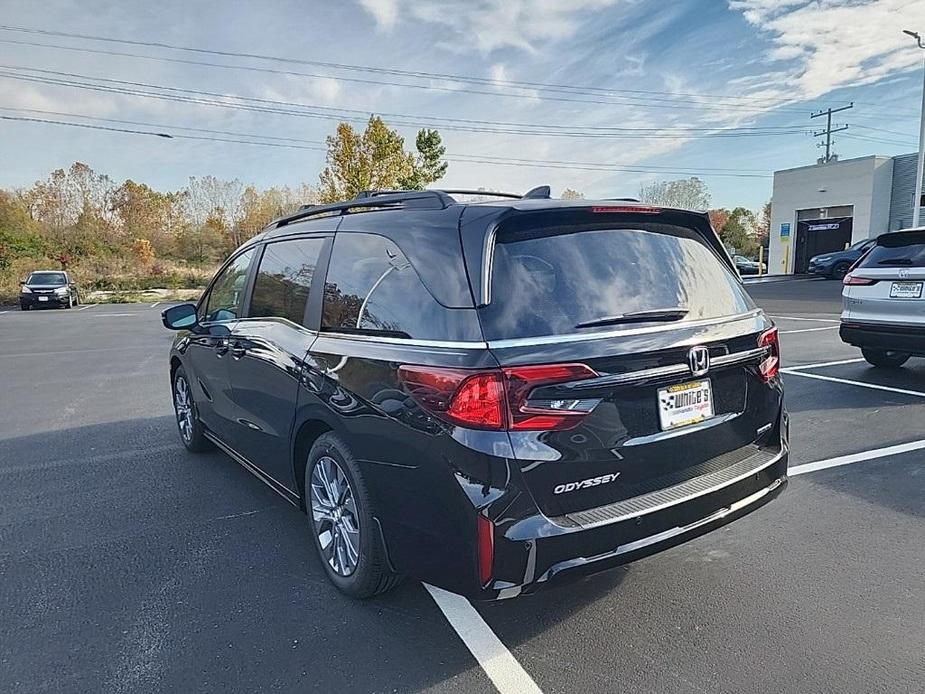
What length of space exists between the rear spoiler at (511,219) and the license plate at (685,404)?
773mm

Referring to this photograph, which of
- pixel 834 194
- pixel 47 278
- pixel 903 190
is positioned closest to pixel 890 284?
pixel 47 278

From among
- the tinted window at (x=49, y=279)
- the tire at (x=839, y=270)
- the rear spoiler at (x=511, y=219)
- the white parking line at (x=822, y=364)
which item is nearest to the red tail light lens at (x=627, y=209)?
the rear spoiler at (x=511, y=219)

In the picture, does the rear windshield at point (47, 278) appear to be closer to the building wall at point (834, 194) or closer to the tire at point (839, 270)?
the tire at point (839, 270)

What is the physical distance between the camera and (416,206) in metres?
2.82

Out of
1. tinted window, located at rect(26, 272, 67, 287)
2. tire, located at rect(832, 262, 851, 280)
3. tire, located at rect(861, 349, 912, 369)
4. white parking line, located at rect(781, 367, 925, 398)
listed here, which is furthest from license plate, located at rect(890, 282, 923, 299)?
tinted window, located at rect(26, 272, 67, 287)

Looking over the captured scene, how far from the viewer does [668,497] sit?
248 centimetres

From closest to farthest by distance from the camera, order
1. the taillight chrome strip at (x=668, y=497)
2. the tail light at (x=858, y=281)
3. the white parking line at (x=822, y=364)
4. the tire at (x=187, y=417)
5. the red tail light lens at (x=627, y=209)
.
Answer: the taillight chrome strip at (x=668, y=497)
the red tail light lens at (x=627, y=209)
the tire at (x=187, y=417)
the tail light at (x=858, y=281)
the white parking line at (x=822, y=364)

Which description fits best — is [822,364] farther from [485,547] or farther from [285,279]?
[485,547]

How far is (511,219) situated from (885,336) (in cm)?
619

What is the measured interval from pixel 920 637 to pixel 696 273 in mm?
1763

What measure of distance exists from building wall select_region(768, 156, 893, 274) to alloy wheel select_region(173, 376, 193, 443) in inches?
1361

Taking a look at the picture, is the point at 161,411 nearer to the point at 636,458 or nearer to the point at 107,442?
the point at 107,442

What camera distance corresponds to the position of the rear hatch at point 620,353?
2.25 m

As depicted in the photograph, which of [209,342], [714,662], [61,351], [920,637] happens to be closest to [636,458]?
[714,662]
